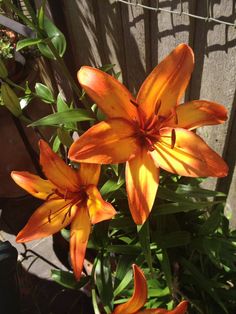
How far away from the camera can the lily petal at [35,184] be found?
96cm

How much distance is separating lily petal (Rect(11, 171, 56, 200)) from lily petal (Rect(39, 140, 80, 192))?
4cm

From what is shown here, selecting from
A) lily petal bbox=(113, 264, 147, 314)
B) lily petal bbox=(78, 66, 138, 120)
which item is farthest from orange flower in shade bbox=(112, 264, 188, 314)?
lily petal bbox=(78, 66, 138, 120)

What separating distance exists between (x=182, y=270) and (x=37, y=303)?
82cm

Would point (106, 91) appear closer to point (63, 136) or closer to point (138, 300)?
point (63, 136)

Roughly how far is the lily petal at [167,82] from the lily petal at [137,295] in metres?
0.33

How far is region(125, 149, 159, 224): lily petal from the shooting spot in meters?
0.77

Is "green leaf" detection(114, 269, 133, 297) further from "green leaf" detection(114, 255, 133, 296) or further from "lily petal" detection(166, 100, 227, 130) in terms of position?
"lily petal" detection(166, 100, 227, 130)

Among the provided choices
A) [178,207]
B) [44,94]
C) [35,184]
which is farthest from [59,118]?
[178,207]

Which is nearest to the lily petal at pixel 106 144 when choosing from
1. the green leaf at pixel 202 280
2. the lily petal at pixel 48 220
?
the lily petal at pixel 48 220

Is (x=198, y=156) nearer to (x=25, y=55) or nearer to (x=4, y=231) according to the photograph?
(x=25, y=55)

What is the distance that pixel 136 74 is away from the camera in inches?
60.2

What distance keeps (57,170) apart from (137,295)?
1.06 feet

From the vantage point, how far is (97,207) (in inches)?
34.3

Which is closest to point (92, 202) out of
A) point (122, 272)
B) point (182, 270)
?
point (122, 272)
